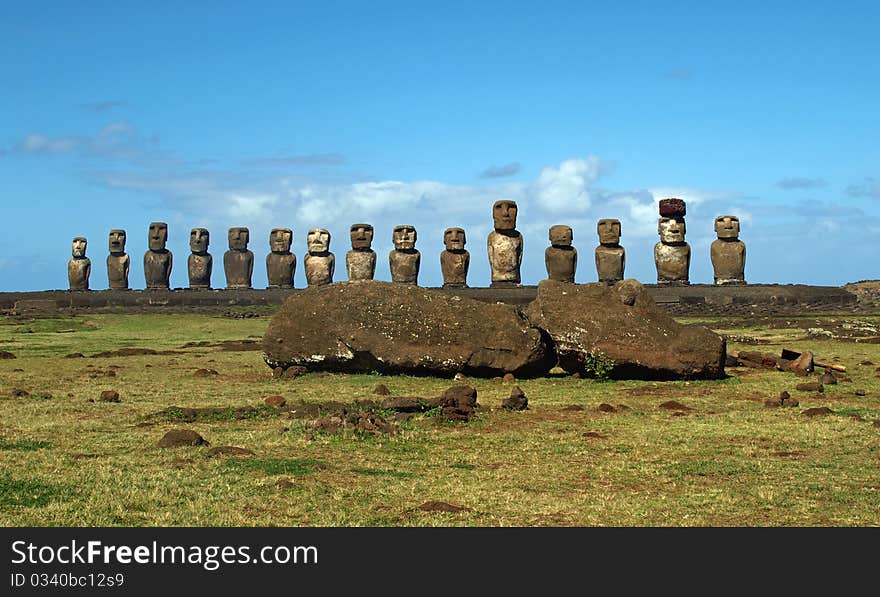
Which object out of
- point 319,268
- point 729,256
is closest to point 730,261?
point 729,256

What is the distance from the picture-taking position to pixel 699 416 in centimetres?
1276

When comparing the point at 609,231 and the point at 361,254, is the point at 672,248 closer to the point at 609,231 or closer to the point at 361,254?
the point at 609,231

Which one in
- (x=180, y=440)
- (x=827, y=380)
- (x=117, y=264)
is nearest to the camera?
(x=180, y=440)

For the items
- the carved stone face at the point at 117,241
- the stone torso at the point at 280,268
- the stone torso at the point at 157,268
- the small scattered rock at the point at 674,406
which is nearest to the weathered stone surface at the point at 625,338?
the small scattered rock at the point at 674,406

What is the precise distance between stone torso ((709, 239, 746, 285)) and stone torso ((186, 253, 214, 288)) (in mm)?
21734

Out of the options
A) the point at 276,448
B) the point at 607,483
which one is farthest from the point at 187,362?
the point at 607,483

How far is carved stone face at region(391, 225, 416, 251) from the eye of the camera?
42.7 m

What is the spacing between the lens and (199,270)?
46.3m

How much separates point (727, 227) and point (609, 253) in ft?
15.8

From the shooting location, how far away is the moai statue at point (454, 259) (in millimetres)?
41531

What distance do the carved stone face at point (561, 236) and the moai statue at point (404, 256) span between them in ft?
18.6

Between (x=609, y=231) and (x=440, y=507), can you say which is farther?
(x=609, y=231)

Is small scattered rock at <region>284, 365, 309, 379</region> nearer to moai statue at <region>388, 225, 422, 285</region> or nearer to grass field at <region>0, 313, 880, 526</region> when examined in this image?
grass field at <region>0, 313, 880, 526</region>

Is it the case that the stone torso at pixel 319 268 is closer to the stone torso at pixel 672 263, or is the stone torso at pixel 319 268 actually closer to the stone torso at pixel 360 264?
the stone torso at pixel 360 264
